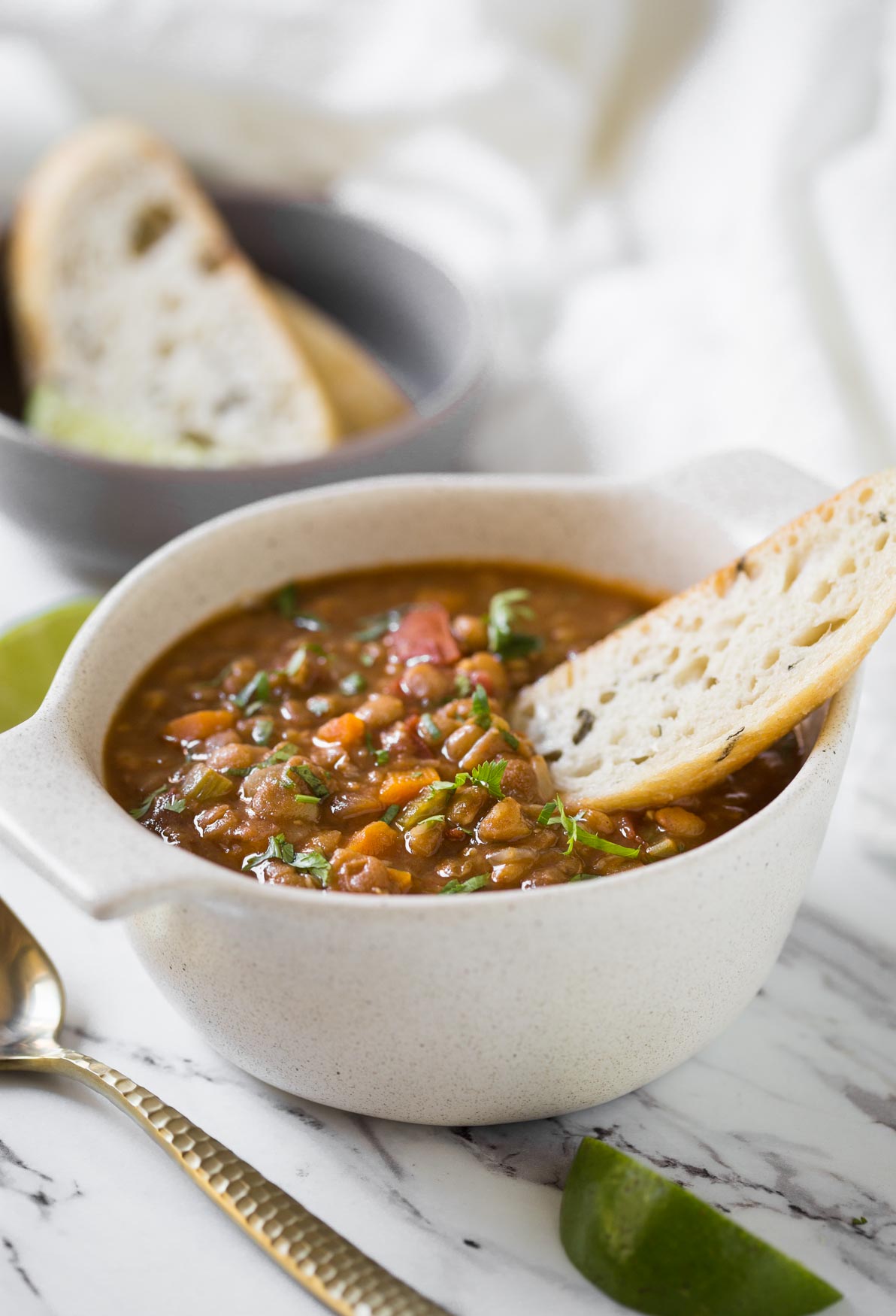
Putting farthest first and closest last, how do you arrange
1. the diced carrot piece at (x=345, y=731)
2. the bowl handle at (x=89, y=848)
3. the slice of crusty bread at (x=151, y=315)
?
1. the slice of crusty bread at (x=151, y=315)
2. the diced carrot piece at (x=345, y=731)
3. the bowl handle at (x=89, y=848)

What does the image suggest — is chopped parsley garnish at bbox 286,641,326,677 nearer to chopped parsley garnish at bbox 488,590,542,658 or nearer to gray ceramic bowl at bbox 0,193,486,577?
chopped parsley garnish at bbox 488,590,542,658

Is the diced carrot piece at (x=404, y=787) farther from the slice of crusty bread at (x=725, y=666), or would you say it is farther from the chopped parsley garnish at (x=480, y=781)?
the slice of crusty bread at (x=725, y=666)

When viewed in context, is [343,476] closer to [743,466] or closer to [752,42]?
[743,466]

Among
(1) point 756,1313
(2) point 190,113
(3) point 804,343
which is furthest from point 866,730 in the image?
(2) point 190,113

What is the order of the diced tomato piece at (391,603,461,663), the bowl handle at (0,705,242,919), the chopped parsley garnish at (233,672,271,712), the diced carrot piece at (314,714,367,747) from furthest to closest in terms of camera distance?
the diced tomato piece at (391,603,461,663)
the chopped parsley garnish at (233,672,271,712)
the diced carrot piece at (314,714,367,747)
the bowl handle at (0,705,242,919)

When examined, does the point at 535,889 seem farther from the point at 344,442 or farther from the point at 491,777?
the point at 344,442

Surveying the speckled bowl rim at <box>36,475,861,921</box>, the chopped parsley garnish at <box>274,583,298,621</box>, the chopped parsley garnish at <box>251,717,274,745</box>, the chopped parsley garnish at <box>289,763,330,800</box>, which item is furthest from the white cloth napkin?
the chopped parsley garnish at <box>289,763,330,800</box>

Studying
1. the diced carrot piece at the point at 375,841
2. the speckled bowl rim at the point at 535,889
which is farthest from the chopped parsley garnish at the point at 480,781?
the speckled bowl rim at the point at 535,889
